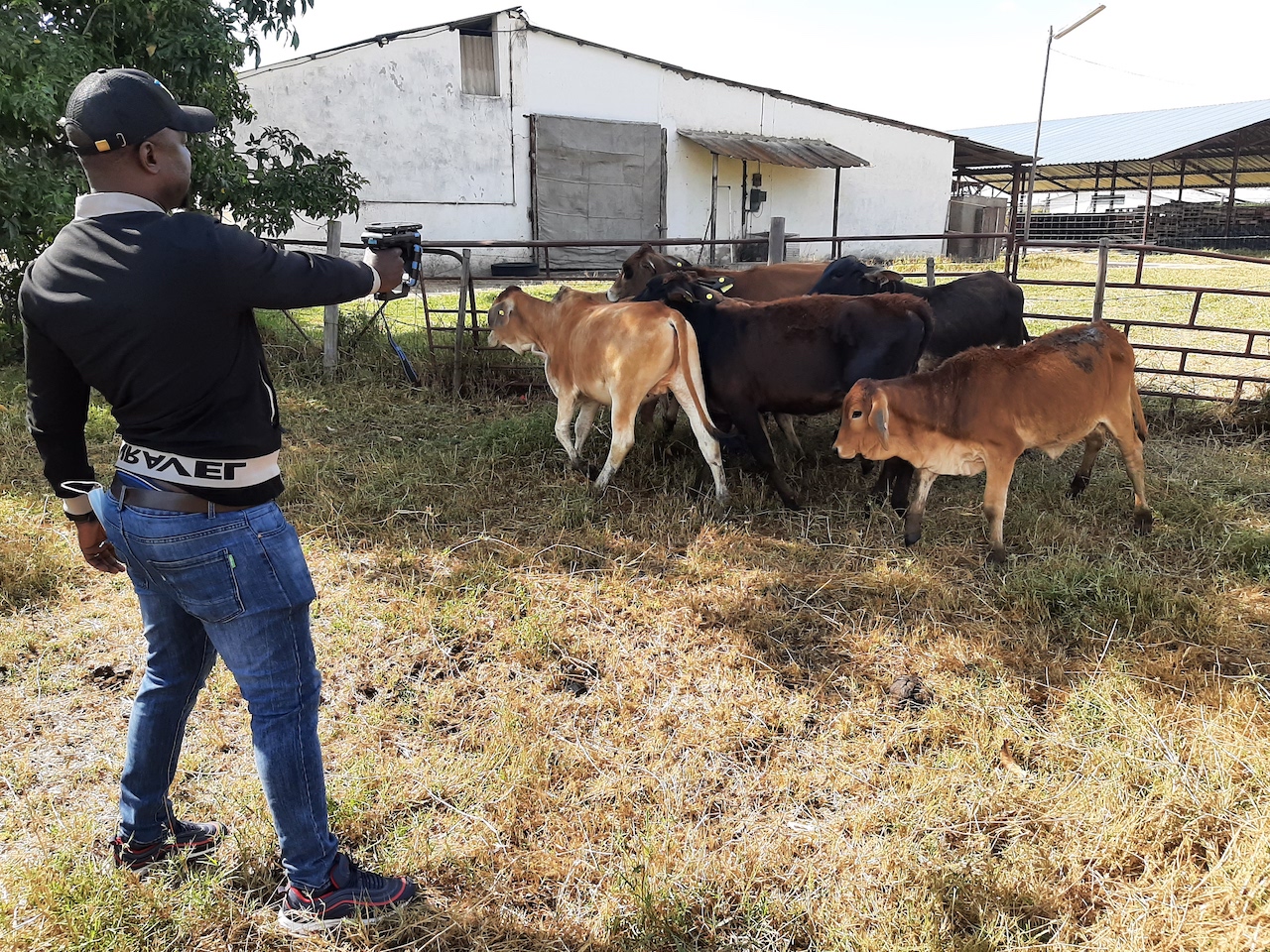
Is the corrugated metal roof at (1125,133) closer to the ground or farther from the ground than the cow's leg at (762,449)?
farther from the ground

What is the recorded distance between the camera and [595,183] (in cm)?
Result: 1861

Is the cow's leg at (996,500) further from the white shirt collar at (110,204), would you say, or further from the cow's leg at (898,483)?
the white shirt collar at (110,204)

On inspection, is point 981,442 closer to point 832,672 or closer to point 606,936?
point 832,672

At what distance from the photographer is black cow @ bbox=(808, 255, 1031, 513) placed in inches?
269

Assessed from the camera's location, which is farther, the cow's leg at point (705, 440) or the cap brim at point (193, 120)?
the cow's leg at point (705, 440)

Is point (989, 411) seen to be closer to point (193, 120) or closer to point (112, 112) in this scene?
point (193, 120)

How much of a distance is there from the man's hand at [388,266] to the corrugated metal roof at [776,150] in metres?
18.1

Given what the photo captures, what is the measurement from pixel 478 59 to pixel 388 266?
16656 mm

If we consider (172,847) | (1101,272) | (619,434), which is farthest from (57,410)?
(1101,272)

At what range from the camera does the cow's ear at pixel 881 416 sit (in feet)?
15.4

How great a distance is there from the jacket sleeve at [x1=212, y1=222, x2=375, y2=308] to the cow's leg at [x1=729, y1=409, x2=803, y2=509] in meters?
3.76

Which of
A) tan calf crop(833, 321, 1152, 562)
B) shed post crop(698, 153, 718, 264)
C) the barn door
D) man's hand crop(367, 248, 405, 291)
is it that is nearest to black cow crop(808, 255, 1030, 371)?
tan calf crop(833, 321, 1152, 562)

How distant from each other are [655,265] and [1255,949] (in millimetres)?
6541

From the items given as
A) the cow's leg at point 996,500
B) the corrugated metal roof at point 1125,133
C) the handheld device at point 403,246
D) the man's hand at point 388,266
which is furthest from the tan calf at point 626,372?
the corrugated metal roof at point 1125,133
